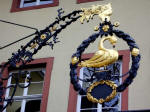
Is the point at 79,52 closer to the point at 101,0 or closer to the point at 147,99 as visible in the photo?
the point at 147,99

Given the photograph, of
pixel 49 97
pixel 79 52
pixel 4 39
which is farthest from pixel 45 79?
pixel 79 52

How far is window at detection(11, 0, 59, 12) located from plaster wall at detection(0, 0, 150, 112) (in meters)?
0.09

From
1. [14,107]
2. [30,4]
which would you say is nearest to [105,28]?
[14,107]

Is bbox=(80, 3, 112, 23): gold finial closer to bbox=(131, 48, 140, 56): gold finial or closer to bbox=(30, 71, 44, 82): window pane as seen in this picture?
bbox=(131, 48, 140, 56): gold finial

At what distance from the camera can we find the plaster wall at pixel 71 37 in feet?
35.8

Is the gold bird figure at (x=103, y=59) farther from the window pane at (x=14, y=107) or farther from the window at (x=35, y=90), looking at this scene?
the window pane at (x=14, y=107)

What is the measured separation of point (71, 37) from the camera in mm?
12117

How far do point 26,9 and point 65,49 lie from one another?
1619 millimetres

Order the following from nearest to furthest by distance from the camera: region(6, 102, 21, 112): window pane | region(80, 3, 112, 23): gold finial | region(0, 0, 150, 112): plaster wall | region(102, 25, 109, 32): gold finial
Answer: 1. region(102, 25, 109, 32): gold finial
2. region(80, 3, 112, 23): gold finial
3. region(0, 0, 150, 112): plaster wall
4. region(6, 102, 21, 112): window pane

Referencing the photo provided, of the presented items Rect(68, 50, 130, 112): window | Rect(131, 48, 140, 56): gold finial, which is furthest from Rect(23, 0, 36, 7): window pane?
Rect(131, 48, 140, 56): gold finial

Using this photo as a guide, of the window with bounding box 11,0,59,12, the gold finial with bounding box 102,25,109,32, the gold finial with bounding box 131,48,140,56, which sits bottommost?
the gold finial with bounding box 131,48,140,56

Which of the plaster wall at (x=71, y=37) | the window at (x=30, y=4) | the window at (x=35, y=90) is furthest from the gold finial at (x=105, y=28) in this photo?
the window at (x=30, y=4)

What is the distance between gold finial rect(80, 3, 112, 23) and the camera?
8.42 m

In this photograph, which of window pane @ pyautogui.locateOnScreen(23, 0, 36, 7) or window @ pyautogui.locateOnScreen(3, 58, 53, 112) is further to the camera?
window pane @ pyautogui.locateOnScreen(23, 0, 36, 7)
